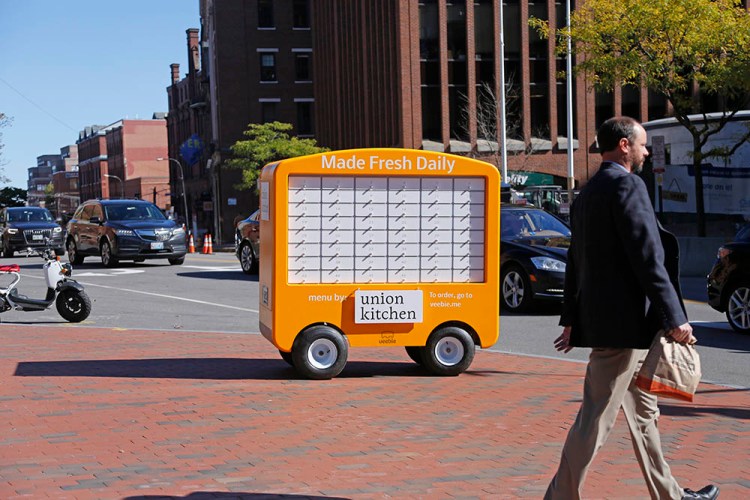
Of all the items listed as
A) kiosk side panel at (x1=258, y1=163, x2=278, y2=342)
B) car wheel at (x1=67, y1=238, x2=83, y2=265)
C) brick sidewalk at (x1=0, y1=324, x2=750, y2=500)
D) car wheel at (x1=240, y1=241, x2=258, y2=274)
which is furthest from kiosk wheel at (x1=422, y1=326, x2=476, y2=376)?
car wheel at (x1=67, y1=238, x2=83, y2=265)

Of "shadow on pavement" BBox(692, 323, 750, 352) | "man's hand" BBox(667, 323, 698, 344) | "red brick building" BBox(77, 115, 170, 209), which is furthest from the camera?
"red brick building" BBox(77, 115, 170, 209)

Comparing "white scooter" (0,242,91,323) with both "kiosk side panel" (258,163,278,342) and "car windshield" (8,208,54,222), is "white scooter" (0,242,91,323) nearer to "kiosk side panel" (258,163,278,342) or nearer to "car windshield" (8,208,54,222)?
"kiosk side panel" (258,163,278,342)

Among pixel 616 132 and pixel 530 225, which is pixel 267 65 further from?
pixel 616 132

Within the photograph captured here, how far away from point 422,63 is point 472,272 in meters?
43.4

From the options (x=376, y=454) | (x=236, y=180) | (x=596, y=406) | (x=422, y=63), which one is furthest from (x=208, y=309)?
(x=236, y=180)

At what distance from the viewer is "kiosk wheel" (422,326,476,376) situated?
9812 millimetres

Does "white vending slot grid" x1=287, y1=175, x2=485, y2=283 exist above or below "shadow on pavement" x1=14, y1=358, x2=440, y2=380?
above

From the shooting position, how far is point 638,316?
4.91 metres

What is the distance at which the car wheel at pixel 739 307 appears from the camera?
13266 mm

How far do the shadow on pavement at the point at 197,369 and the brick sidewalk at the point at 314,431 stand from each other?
0.02 metres

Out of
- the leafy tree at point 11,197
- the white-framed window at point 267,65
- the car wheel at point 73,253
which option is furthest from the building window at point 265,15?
the car wheel at point 73,253

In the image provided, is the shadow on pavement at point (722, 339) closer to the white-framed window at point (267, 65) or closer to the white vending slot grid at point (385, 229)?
the white vending slot grid at point (385, 229)

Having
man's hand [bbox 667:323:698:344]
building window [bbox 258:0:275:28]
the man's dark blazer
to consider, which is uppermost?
building window [bbox 258:0:275:28]

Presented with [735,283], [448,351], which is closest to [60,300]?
[448,351]
